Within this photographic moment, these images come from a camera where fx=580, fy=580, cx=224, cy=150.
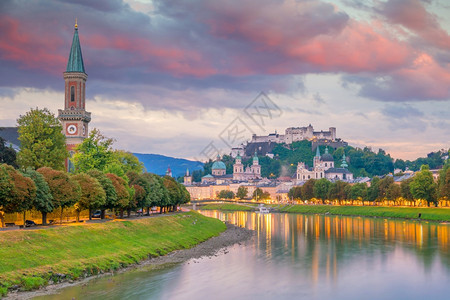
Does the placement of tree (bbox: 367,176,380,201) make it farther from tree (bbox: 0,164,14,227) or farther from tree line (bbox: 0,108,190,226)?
tree (bbox: 0,164,14,227)

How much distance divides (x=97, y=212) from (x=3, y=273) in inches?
1494

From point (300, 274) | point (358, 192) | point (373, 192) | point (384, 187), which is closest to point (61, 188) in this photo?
point (300, 274)

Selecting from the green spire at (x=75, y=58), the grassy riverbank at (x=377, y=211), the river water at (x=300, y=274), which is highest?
the green spire at (x=75, y=58)

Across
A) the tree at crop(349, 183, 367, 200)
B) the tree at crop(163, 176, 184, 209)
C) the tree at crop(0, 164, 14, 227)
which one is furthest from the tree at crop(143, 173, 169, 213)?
the tree at crop(349, 183, 367, 200)

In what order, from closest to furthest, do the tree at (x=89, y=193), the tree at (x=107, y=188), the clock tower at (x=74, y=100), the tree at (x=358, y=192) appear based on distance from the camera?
the tree at (x=89, y=193)
the tree at (x=107, y=188)
the clock tower at (x=74, y=100)
the tree at (x=358, y=192)

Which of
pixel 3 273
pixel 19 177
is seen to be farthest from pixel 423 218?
pixel 3 273

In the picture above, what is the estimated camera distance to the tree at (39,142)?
6116 centimetres

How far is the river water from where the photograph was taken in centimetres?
3638

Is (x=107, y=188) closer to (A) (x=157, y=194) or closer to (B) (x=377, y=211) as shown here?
(A) (x=157, y=194)

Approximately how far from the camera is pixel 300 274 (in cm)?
4391

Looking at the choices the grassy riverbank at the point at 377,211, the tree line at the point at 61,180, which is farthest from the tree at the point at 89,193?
the grassy riverbank at the point at 377,211

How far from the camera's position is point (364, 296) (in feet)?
120

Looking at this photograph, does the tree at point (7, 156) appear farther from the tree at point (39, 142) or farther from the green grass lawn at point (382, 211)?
the green grass lawn at point (382, 211)

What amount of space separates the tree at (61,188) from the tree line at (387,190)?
71.7 metres
